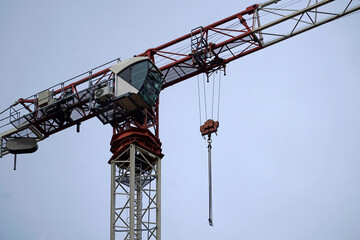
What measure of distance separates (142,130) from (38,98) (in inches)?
430

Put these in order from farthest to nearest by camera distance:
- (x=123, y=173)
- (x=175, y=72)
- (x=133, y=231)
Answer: (x=175, y=72), (x=123, y=173), (x=133, y=231)

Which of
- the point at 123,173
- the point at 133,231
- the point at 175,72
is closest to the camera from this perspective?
the point at 133,231

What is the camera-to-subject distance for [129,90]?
6044 cm

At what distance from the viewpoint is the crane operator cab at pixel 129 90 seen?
60.4m

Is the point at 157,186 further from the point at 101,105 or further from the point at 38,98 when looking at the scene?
the point at 38,98

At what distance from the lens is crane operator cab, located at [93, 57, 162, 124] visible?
198 feet

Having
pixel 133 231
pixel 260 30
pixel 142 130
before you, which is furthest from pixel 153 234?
pixel 260 30

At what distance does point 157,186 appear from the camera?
195 ft

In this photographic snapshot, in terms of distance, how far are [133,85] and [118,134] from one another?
357 centimetres

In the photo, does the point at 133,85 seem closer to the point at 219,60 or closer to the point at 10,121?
the point at 219,60

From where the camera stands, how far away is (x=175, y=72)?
211 feet

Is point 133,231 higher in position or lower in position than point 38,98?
lower

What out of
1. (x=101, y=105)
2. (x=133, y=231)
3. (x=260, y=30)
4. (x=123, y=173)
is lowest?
(x=133, y=231)

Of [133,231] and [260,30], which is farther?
[260,30]
